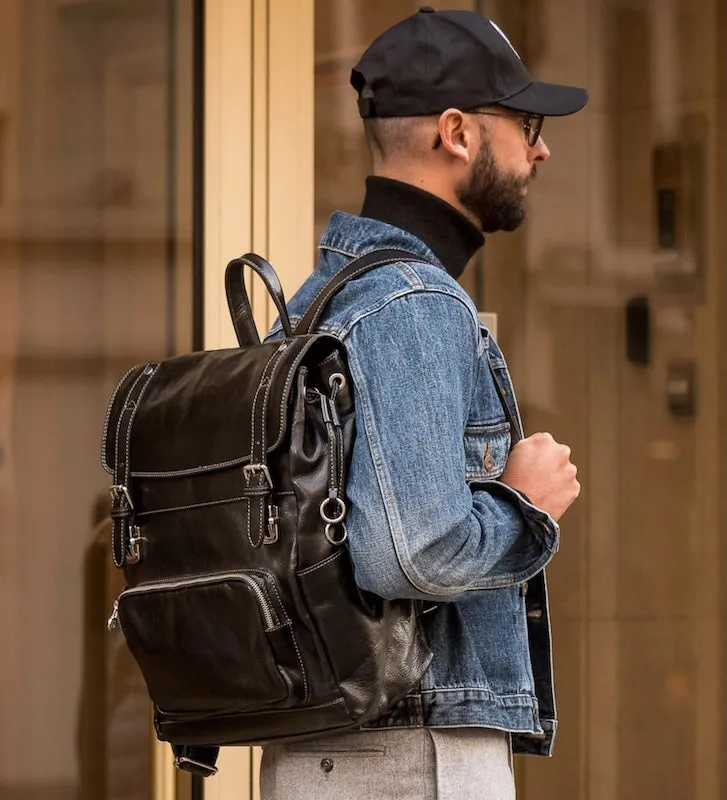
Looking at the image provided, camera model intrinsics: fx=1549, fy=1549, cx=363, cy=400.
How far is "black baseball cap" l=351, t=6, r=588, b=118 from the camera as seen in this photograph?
227cm

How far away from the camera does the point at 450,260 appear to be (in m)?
2.32

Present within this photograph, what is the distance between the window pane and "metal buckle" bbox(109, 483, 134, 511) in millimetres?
1325

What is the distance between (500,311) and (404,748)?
230 centimetres

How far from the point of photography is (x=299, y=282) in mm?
3879

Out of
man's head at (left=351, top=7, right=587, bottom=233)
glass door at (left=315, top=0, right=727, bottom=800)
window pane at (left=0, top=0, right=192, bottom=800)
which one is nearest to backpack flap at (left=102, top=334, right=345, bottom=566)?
man's head at (left=351, top=7, right=587, bottom=233)

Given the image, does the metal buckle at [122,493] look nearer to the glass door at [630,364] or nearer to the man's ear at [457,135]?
the man's ear at [457,135]

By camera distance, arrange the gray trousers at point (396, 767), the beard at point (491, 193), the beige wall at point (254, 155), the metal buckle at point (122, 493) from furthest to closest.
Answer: the beige wall at point (254, 155) → the beard at point (491, 193) → the metal buckle at point (122, 493) → the gray trousers at point (396, 767)

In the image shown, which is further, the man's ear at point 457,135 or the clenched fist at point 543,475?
the man's ear at point 457,135

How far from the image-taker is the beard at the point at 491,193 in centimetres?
231

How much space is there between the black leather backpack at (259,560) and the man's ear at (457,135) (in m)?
0.20

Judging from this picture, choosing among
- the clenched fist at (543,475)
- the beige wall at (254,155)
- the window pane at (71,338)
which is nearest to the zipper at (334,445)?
the clenched fist at (543,475)

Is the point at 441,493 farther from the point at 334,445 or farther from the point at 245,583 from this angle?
the point at 245,583

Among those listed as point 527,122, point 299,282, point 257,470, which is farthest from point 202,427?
point 299,282

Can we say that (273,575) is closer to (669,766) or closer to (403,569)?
(403,569)
